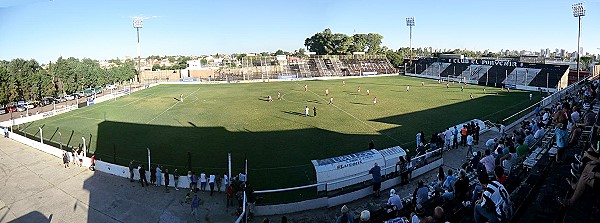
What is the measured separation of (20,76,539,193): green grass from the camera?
17.5 m

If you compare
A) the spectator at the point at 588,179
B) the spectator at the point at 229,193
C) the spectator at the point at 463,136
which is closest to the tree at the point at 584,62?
the spectator at the point at 463,136

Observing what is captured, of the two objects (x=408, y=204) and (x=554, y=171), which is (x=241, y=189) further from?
(x=554, y=171)

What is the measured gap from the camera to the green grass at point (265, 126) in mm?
17500

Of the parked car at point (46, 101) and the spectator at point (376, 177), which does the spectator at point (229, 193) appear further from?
the parked car at point (46, 101)

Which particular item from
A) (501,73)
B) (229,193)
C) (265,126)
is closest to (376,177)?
(229,193)

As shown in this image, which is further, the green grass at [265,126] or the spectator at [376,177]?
the green grass at [265,126]

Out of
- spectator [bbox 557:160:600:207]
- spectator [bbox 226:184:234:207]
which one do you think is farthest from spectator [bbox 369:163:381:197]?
spectator [bbox 557:160:600:207]

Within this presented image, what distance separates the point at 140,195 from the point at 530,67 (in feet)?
188

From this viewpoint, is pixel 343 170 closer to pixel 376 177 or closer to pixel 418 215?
pixel 376 177

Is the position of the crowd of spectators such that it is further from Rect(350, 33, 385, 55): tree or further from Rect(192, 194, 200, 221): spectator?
Rect(350, 33, 385, 55): tree

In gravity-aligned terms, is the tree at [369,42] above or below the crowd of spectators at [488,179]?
above

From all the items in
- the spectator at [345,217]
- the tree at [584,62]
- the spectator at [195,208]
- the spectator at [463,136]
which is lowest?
the spectator at [195,208]

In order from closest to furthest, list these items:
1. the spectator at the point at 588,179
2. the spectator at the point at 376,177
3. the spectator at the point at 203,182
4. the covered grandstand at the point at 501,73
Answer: the spectator at the point at 588,179, the spectator at the point at 376,177, the spectator at the point at 203,182, the covered grandstand at the point at 501,73

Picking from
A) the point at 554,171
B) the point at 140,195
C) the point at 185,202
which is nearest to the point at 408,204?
the point at 554,171
